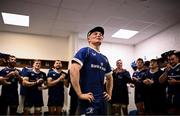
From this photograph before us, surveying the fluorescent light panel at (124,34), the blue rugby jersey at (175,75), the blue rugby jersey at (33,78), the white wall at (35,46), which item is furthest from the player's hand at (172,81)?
→ the white wall at (35,46)

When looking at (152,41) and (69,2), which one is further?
(152,41)

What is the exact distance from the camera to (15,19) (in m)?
5.30

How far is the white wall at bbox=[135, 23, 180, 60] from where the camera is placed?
5566 mm

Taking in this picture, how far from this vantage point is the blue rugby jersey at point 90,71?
5.89 feet

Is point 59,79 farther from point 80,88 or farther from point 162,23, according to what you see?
point 162,23

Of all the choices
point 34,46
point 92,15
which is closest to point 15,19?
point 34,46

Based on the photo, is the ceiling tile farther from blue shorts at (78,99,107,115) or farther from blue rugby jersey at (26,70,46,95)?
blue shorts at (78,99,107,115)

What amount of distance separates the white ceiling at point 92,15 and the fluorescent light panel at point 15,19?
0.15 m

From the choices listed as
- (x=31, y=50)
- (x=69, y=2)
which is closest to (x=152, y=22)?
(x=69, y=2)

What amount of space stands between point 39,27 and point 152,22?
3.13 meters

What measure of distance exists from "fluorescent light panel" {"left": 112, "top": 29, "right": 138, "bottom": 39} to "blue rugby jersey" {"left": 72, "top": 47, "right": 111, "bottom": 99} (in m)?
4.32

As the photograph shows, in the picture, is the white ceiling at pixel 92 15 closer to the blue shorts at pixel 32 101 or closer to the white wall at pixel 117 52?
the white wall at pixel 117 52

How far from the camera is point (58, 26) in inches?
227

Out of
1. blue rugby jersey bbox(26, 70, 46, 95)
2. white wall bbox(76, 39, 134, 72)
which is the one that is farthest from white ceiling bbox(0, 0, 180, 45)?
blue rugby jersey bbox(26, 70, 46, 95)
